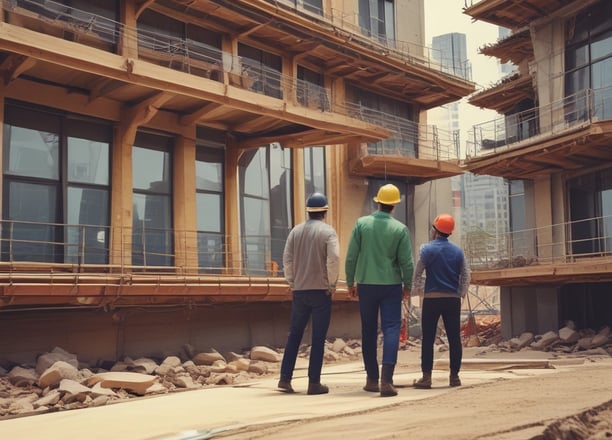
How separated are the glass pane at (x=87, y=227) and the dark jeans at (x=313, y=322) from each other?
8560mm

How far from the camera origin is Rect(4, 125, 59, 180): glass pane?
52.4ft

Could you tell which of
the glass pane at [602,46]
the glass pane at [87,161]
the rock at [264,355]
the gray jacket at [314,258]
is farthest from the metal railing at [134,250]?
the glass pane at [602,46]

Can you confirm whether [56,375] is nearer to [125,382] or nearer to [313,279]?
[125,382]

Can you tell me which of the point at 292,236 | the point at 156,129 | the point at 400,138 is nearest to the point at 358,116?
the point at 400,138

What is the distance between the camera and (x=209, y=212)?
20.1m

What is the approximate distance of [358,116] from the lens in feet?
85.7

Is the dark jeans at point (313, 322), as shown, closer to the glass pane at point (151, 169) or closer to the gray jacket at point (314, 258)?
the gray jacket at point (314, 258)

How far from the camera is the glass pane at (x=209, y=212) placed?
65.1ft

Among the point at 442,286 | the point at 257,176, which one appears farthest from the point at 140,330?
the point at 442,286

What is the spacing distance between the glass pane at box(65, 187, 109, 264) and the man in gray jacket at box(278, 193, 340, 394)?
8484 millimetres

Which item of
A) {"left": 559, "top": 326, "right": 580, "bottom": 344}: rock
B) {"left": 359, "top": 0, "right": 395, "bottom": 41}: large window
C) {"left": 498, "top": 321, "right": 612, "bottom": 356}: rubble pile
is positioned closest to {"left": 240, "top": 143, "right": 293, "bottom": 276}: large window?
{"left": 498, "top": 321, "right": 612, "bottom": 356}: rubble pile

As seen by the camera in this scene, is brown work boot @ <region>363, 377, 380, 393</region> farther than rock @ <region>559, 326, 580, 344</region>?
No

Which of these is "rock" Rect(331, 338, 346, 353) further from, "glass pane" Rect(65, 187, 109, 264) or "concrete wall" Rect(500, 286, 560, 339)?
"glass pane" Rect(65, 187, 109, 264)

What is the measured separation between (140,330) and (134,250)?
2.12 m
